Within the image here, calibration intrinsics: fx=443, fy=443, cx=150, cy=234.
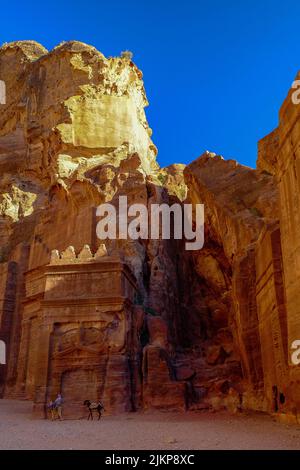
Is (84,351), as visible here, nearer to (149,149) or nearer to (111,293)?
(111,293)

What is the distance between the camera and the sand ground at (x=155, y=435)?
9.41 metres

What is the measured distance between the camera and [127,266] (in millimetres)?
20641

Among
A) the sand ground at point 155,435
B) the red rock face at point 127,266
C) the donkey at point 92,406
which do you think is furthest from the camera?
the red rock face at point 127,266

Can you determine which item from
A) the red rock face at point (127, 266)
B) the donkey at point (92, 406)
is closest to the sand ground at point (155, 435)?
the donkey at point (92, 406)

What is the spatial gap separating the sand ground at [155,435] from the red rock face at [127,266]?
1.37 m

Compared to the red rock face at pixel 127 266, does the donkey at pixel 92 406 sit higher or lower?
lower

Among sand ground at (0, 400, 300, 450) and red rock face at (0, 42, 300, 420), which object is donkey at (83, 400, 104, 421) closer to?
sand ground at (0, 400, 300, 450)

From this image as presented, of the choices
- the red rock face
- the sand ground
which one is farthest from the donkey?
the red rock face

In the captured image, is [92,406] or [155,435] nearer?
[155,435]

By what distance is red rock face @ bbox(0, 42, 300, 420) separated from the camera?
16.5 meters

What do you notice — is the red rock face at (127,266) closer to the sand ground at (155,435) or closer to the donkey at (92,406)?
the donkey at (92,406)

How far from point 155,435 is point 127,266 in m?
9.87

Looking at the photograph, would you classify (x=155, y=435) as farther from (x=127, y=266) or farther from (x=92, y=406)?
(x=127, y=266)

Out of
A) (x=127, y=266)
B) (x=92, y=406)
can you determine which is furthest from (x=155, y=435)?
(x=127, y=266)
